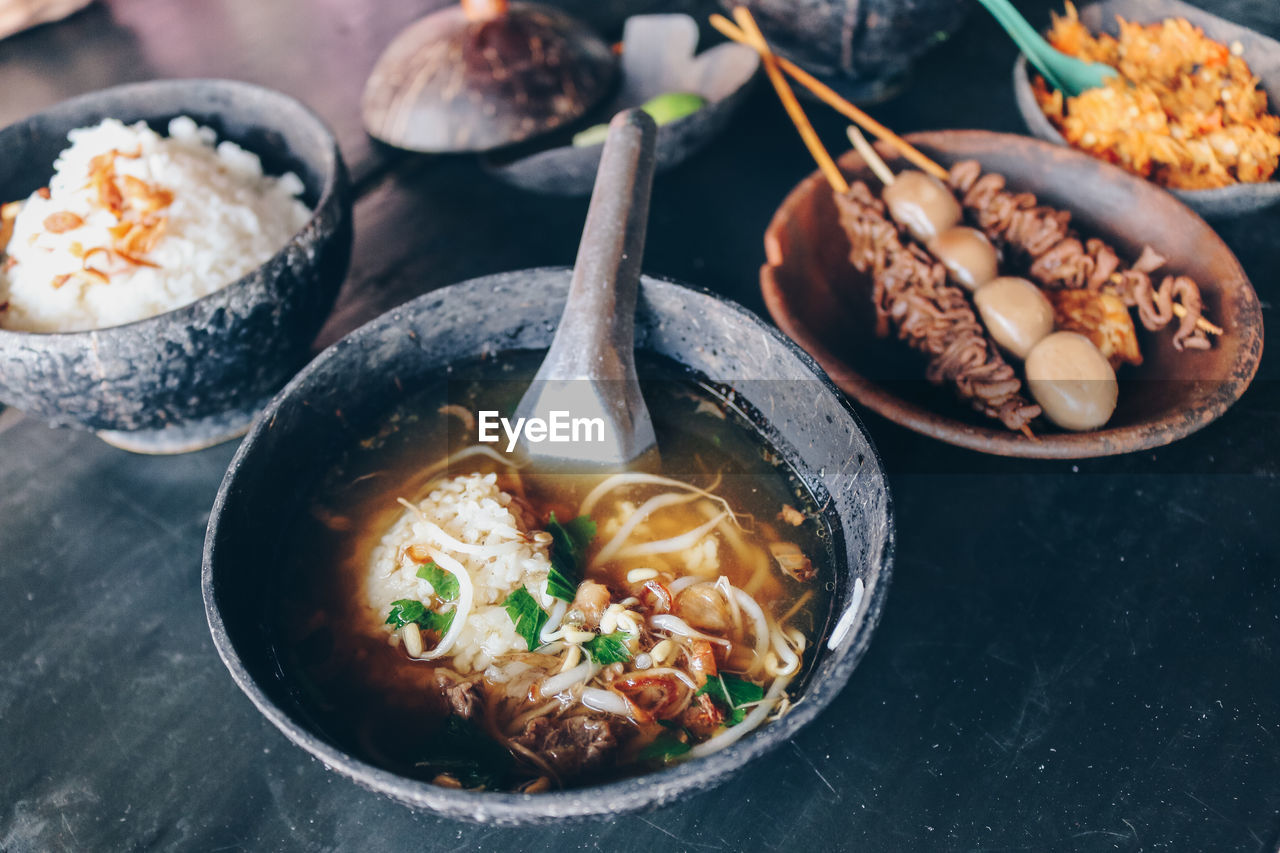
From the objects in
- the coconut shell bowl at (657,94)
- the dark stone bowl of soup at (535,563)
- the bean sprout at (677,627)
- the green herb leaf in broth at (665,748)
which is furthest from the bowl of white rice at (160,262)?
the green herb leaf in broth at (665,748)

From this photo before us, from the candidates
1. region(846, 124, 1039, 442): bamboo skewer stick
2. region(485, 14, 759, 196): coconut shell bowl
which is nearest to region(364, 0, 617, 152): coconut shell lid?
region(485, 14, 759, 196): coconut shell bowl

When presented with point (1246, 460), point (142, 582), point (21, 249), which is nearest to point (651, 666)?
point (142, 582)

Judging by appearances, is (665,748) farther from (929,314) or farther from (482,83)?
(482,83)

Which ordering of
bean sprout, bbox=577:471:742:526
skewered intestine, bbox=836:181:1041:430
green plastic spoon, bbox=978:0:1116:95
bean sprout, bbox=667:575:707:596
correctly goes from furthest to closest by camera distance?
green plastic spoon, bbox=978:0:1116:95
skewered intestine, bbox=836:181:1041:430
bean sprout, bbox=577:471:742:526
bean sprout, bbox=667:575:707:596

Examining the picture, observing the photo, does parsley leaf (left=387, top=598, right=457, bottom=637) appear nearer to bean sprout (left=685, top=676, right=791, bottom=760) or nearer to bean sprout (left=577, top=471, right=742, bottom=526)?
bean sprout (left=577, top=471, right=742, bottom=526)

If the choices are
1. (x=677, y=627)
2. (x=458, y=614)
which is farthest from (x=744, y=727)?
(x=458, y=614)

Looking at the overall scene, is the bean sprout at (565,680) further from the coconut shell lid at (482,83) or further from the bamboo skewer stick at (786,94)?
the coconut shell lid at (482,83)
